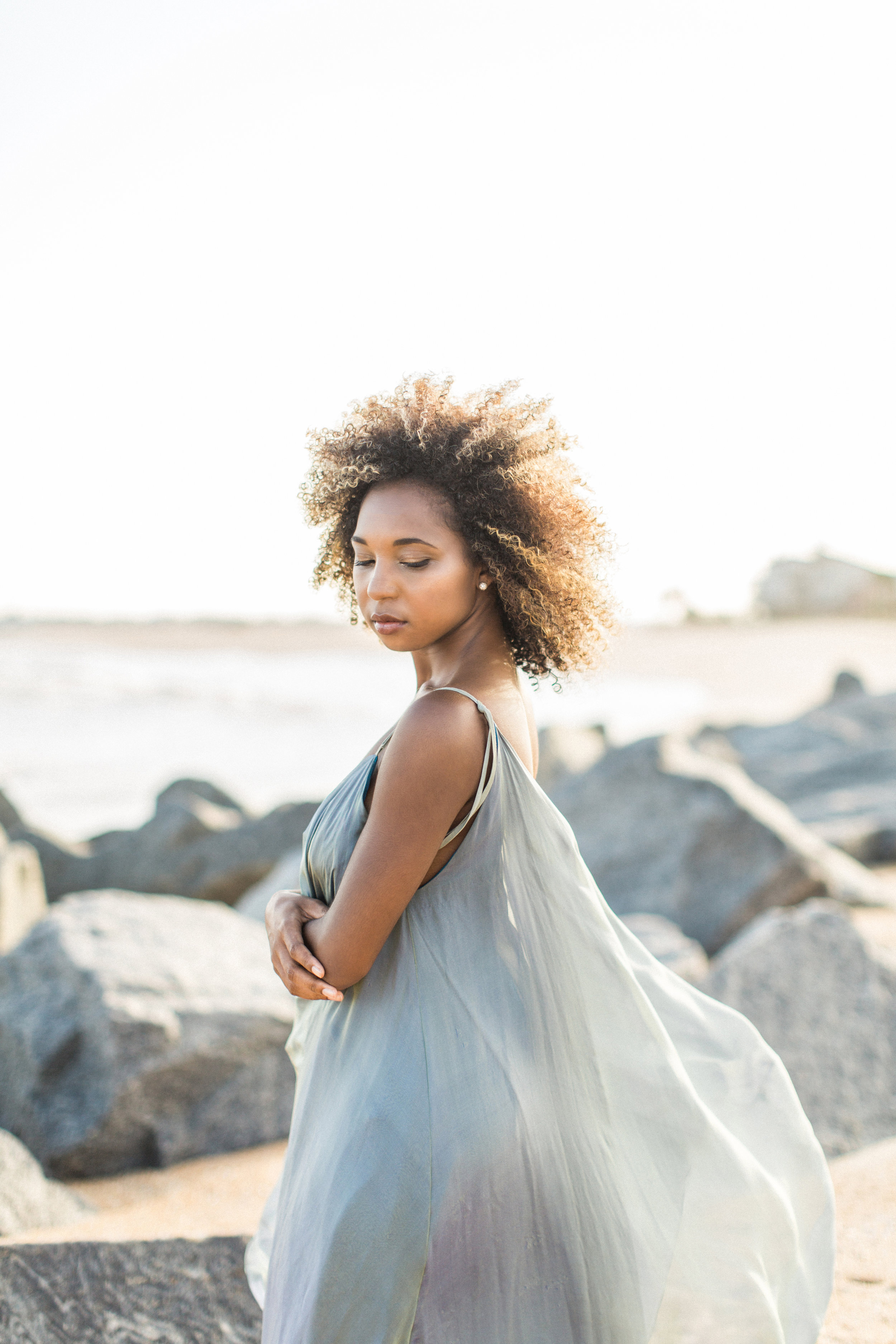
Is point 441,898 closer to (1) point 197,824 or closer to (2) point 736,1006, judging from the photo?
(2) point 736,1006

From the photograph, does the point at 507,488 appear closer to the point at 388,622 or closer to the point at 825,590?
the point at 388,622

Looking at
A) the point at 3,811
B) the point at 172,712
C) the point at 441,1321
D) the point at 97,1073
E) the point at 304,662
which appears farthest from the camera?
the point at 304,662

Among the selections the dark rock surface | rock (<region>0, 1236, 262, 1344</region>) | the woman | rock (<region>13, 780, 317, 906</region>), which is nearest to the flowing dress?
the woman

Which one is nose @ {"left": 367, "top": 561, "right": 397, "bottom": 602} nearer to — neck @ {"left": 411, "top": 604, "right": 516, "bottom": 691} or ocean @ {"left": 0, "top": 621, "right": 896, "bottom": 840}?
neck @ {"left": 411, "top": 604, "right": 516, "bottom": 691}

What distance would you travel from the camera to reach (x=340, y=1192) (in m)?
1.51

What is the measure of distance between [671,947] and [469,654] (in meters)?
2.74

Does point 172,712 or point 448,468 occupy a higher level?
point 448,468

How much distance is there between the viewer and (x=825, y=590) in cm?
4825

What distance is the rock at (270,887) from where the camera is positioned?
511 centimetres

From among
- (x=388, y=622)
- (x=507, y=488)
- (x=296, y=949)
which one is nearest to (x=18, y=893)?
(x=296, y=949)

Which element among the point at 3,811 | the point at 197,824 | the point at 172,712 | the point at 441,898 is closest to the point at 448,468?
the point at 441,898

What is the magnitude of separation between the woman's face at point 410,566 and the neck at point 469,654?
0.03 m

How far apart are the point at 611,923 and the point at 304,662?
28330mm

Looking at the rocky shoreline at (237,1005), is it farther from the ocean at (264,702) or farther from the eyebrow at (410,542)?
the eyebrow at (410,542)
